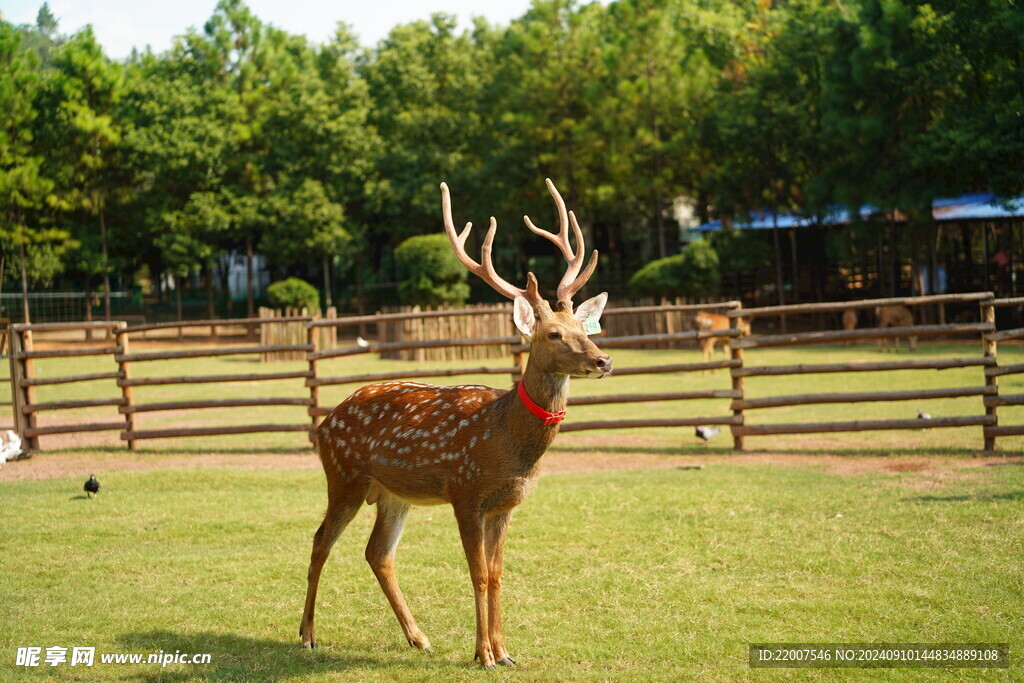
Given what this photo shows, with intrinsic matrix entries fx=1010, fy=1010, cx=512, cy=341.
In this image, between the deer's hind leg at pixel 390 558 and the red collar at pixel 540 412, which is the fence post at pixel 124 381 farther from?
the red collar at pixel 540 412

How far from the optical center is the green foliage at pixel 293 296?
103 ft

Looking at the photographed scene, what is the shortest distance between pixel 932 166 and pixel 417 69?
19.9 metres

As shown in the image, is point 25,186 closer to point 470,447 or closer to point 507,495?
point 470,447

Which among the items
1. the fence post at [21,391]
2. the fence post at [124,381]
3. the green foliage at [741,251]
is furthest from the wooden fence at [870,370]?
the green foliage at [741,251]

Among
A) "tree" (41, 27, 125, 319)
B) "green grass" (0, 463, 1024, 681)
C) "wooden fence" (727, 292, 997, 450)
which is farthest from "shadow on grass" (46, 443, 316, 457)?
"tree" (41, 27, 125, 319)

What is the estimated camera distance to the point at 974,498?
342 inches

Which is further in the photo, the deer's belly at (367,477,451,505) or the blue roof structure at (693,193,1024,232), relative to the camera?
the blue roof structure at (693,193,1024,232)

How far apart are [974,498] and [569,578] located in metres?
3.95

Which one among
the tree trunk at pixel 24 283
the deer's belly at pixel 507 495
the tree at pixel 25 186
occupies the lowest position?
the deer's belly at pixel 507 495

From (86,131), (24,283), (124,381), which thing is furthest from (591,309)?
(86,131)

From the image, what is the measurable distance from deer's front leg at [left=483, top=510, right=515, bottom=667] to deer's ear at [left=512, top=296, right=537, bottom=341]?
3.43 feet

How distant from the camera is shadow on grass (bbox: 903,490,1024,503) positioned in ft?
28.0

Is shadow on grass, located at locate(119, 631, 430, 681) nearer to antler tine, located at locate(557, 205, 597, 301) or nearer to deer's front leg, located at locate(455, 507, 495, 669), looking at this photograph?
Result: deer's front leg, located at locate(455, 507, 495, 669)

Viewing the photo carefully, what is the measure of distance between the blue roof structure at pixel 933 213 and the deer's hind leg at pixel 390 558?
2217 cm
